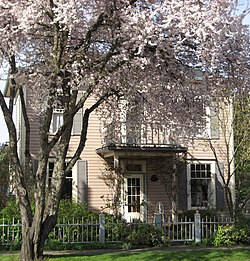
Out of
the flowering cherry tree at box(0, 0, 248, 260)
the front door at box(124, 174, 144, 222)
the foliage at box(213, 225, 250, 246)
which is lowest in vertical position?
the foliage at box(213, 225, 250, 246)

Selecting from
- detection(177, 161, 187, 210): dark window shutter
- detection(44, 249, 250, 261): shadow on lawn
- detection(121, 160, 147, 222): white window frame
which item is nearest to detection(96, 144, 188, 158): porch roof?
detection(121, 160, 147, 222): white window frame

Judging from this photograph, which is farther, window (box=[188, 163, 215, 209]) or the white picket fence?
window (box=[188, 163, 215, 209])

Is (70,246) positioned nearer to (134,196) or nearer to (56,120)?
(56,120)

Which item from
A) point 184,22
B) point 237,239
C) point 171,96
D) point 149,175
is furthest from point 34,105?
point 149,175

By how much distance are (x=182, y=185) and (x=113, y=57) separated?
11.4 meters

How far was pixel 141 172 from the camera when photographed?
65.7 feet

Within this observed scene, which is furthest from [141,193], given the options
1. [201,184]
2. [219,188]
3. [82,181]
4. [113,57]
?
[113,57]

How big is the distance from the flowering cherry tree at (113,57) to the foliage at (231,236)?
13.2ft

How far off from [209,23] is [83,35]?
8.71 feet

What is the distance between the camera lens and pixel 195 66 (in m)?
10.0

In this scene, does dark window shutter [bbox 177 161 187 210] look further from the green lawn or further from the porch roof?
the green lawn

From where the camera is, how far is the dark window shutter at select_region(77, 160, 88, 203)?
18.9 metres

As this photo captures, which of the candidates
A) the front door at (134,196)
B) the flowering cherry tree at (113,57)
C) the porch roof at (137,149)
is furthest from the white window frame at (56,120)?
the flowering cherry tree at (113,57)

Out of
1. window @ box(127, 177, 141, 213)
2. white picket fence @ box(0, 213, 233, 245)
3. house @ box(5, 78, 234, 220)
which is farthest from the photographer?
window @ box(127, 177, 141, 213)
